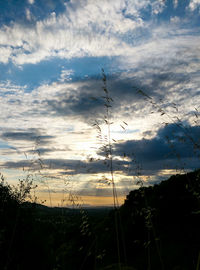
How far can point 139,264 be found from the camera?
9.20 meters

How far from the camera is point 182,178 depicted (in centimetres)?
1182

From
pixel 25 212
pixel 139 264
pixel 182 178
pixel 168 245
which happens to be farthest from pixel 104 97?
pixel 25 212

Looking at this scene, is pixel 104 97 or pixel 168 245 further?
pixel 168 245

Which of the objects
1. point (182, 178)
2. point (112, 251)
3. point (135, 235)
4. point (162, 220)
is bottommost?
point (112, 251)

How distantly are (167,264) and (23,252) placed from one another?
31.7ft

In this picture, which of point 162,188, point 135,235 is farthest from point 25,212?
point 162,188

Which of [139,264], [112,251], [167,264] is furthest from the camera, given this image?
[112,251]

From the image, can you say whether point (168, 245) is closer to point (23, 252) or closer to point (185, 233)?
point (185, 233)

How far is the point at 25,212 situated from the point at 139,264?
1104cm

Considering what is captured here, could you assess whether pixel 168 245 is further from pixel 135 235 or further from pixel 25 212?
pixel 25 212

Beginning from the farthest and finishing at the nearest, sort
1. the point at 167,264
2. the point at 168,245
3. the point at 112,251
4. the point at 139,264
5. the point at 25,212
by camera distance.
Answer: the point at 25,212
the point at 112,251
the point at 139,264
the point at 168,245
the point at 167,264

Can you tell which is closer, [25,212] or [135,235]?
[135,235]

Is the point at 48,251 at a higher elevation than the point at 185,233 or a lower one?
→ lower

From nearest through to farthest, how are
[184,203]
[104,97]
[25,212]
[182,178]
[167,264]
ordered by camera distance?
[104,97], [167,264], [184,203], [182,178], [25,212]
